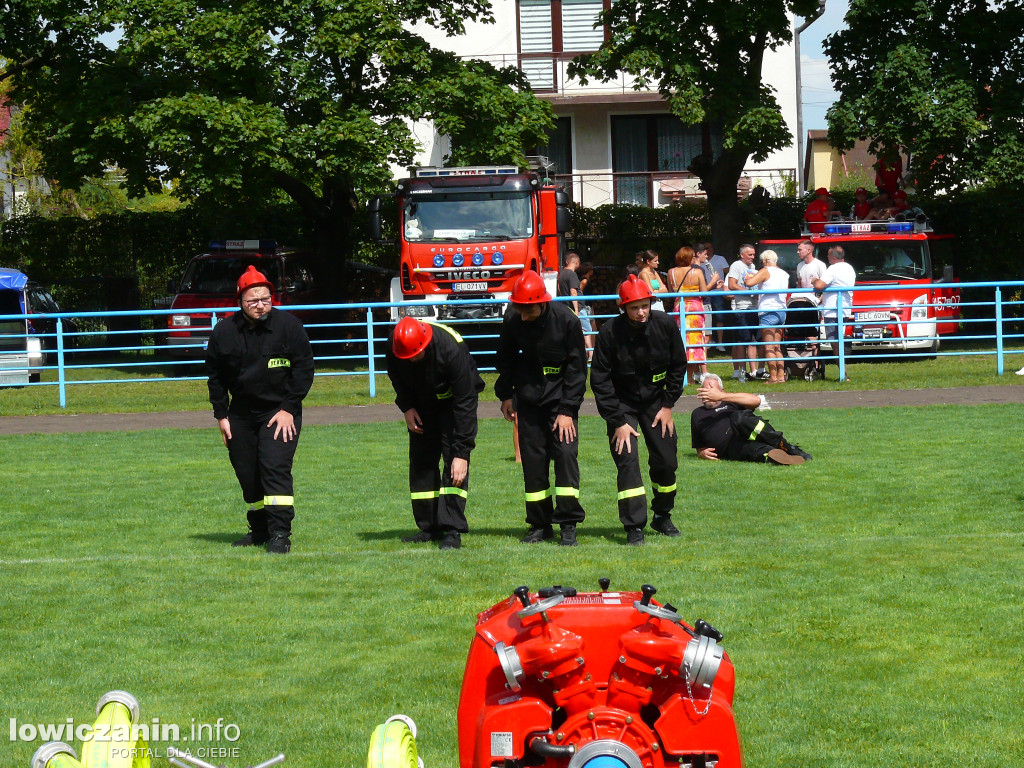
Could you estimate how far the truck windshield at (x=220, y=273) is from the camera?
1061 inches

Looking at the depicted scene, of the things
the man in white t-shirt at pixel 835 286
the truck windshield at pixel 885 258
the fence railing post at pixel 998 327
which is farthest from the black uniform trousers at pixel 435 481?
the truck windshield at pixel 885 258

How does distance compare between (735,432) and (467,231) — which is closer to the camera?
(735,432)

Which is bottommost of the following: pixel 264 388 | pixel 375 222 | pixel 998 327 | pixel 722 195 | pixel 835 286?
pixel 264 388

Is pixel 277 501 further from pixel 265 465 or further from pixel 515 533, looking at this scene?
pixel 515 533

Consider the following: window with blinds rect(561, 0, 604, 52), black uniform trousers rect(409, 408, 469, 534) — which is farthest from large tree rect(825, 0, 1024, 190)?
black uniform trousers rect(409, 408, 469, 534)

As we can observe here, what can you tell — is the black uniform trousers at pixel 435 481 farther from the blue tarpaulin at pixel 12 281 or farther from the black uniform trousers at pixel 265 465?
the blue tarpaulin at pixel 12 281

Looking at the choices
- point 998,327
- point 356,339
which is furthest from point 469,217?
point 998,327

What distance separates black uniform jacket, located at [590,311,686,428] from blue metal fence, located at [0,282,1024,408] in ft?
28.6

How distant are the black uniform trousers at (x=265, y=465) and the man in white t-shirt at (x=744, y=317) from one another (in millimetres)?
11791

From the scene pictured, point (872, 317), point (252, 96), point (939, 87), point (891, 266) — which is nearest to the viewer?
point (872, 317)

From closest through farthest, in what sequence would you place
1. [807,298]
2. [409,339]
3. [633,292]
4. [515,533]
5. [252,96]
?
[409,339] → [633,292] → [515,533] → [807,298] → [252,96]

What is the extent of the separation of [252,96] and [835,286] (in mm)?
12082

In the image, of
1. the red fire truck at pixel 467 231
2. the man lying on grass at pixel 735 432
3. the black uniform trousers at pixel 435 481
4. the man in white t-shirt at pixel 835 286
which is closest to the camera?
the black uniform trousers at pixel 435 481

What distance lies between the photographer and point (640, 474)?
9.49 meters
